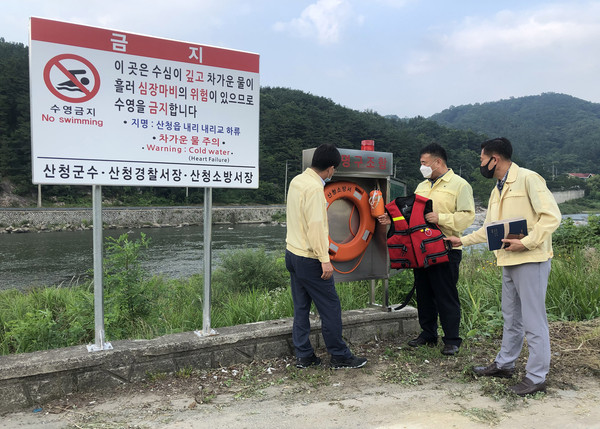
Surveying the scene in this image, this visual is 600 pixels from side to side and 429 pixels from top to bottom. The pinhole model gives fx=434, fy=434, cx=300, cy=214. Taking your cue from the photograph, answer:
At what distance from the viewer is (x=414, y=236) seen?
319 cm

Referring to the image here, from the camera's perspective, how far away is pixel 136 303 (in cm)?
380

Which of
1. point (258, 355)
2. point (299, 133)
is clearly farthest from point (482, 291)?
point (299, 133)

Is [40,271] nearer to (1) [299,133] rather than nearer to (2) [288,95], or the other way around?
(1) [299,133]

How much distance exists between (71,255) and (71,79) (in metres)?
20.0

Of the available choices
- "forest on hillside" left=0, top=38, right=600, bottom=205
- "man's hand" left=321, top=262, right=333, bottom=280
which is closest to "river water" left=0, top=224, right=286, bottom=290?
"man's hand" left=321, top=262, right=333, bottom=280

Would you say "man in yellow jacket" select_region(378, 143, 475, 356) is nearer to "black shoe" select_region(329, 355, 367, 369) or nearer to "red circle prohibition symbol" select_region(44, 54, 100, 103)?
"black shoe" select_region(329, 355, 367, 369)

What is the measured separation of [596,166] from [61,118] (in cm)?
9929

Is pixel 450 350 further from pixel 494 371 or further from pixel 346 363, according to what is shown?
pixel 346 363

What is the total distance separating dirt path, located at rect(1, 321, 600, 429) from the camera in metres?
2.24

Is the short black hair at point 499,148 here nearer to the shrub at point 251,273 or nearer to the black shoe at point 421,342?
the black shoe at point 421,342

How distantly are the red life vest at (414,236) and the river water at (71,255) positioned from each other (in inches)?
308

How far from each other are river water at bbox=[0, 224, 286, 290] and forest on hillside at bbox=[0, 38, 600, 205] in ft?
43.1

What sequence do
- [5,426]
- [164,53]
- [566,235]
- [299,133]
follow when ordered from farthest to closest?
[299,133] → [566,235] → [164,53] → [5,426]

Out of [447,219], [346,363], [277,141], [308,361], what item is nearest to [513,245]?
[447,219]
